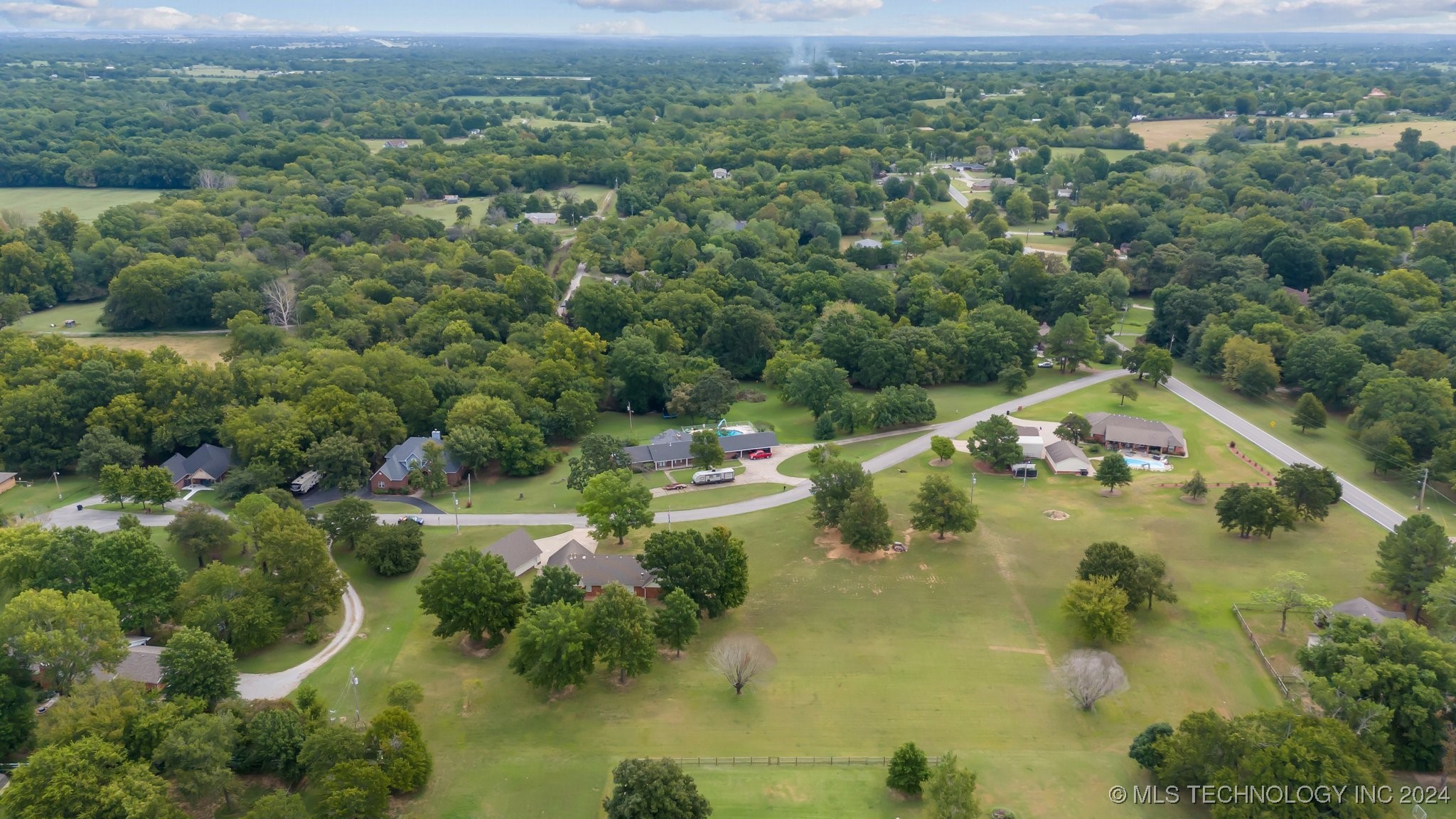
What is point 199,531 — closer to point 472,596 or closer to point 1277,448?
point 472,596

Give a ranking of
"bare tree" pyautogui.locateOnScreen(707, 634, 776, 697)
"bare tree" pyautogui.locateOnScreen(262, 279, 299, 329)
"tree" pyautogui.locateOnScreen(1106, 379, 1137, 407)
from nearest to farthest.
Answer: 1. "bare tree" pyautogui.locateOnScreen(707, 634, 776, 697)
2. "tree" pyautogui.locateOnScreen(1106, 379, 1137, 407)
3. "bare tree" pyautogui.locateOnScreen(262, 279, 299, 329)

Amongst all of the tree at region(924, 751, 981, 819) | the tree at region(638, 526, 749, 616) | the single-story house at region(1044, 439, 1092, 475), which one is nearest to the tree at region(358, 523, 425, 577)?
the tree at region(638, 526, 749, 616)

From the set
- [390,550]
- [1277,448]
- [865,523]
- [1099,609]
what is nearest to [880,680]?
[1099,609]

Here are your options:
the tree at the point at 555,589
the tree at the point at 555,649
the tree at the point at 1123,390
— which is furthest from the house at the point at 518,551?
the tree at the point at 1123,390

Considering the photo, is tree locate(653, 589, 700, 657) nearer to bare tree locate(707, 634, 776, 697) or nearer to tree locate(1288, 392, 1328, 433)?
bare tree locate(707, 634, 776, 697)

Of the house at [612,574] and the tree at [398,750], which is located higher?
the tree at [398,750]

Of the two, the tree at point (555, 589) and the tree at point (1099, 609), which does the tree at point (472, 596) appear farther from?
the tree at point (1099, 609)
